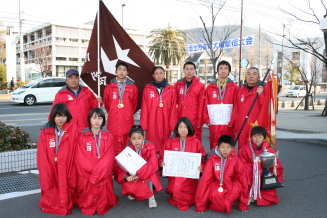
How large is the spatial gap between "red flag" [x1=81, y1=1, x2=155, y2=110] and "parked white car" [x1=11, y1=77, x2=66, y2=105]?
1476 cm

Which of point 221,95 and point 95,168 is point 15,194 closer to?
point 95,168

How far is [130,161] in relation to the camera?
4238 millimetres

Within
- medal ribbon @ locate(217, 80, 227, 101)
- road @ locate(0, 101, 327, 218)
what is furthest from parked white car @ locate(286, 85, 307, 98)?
medal ribbon @ locate(217, 80, 227, 101)

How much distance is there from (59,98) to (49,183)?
4.83 feet

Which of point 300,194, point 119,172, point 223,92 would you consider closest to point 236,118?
point 223,92

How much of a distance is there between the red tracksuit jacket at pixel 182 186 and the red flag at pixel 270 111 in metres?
1.21

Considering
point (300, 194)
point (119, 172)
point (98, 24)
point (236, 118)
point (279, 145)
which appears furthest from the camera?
point (279, 145)

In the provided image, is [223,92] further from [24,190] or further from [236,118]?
[24,190]

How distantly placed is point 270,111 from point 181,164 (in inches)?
69.3

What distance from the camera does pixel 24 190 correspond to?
4809 mm

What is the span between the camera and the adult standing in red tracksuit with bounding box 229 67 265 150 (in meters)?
5.04

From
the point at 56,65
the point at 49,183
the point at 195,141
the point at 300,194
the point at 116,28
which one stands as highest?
the point at 56,65

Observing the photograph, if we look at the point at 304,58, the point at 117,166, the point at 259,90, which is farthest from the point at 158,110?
the point at 304,58

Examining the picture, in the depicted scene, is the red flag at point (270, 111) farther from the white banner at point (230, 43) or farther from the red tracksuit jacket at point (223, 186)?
the white banner at point (230, 43)
